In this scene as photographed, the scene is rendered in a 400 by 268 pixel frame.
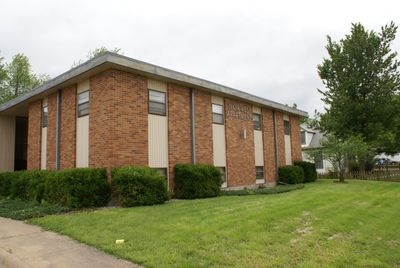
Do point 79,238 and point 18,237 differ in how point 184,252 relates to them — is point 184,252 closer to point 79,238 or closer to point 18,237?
point 79,238

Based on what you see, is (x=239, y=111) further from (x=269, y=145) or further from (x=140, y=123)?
(x=140, y=123)

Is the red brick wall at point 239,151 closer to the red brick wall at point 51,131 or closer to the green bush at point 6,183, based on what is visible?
the red brick wall at point 51,131

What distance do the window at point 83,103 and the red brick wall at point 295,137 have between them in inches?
546

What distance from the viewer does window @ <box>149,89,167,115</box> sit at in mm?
13488

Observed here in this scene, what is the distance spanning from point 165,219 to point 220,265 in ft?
11.1

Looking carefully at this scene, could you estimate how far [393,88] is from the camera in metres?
29.0

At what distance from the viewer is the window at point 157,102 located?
1349 cm

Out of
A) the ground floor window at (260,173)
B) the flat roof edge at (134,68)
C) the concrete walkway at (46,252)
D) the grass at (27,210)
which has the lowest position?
the concrete walkway at (46,252)

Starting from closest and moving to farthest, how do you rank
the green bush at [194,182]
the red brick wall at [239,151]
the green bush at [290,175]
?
the green bush at [194,182] → the red brick wall at [239,151] → the green bush at [290,175]

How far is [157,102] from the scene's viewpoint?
13734 mm

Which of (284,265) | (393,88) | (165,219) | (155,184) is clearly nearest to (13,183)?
(155,184)

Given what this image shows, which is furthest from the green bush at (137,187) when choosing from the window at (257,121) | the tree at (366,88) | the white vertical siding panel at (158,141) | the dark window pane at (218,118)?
the tree at (366,88)

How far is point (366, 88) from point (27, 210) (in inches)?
1076

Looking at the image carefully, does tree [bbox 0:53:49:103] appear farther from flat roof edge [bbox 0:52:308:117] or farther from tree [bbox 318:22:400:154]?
tree [bbox 318:22:400:154]
